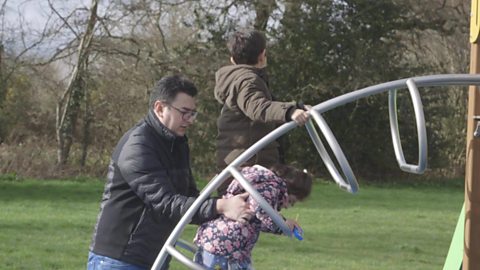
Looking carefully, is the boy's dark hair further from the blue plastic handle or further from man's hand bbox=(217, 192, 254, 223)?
man's hand bbox=(217, 192, 254, 223)

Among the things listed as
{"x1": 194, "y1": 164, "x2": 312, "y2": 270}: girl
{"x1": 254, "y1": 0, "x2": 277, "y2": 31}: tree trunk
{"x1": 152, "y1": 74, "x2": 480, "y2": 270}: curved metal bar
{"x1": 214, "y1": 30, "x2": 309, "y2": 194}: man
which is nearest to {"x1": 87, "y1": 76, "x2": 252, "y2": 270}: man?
{"x1": 194, "y1": 164, "x2": 312, "y2": 270}: girl

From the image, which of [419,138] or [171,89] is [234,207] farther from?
[419,138]

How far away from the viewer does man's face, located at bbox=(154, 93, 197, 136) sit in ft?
13.1

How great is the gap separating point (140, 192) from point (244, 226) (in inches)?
17.8

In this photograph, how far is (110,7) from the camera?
68.3 ft

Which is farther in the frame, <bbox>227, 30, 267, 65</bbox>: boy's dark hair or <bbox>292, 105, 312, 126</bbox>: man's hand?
<bbox>227, 30, 267, 65</bbox>: boy's dark hair

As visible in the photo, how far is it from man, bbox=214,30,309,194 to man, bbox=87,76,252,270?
3.83 ft

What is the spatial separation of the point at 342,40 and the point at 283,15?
1.35 m

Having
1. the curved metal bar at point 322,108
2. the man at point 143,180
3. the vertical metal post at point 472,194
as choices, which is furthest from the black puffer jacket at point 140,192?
the vertical metal post at point 472,194

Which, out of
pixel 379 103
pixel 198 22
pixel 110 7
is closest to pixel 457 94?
pixel 379 103

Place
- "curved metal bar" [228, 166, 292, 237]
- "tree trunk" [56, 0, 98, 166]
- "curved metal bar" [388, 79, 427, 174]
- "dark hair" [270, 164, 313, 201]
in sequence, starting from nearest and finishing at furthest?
"curved metal bar" [388, 79, 427, 174]
"curved metal bar" [228, 166, 292, 237]
"dark hair" [270, 164, 313, 201]
"tree trunk" [56, 0, 98, 166]

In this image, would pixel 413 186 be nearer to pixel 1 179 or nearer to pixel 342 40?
pixel 342 40

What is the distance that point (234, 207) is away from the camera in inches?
146

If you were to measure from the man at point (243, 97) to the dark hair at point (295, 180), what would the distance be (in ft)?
3.36
